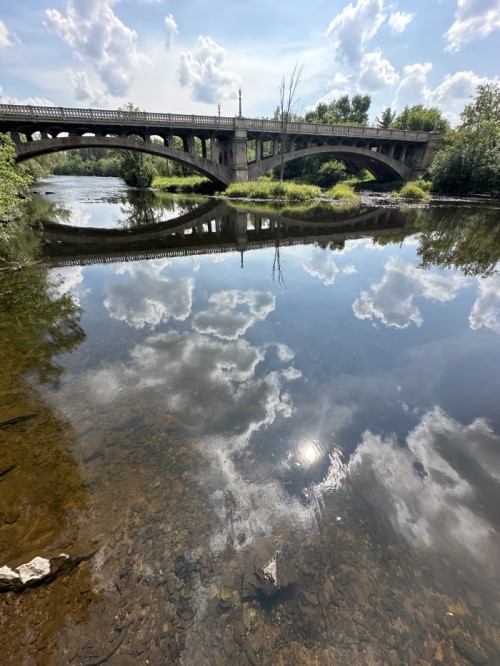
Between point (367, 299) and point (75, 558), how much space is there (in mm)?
8536

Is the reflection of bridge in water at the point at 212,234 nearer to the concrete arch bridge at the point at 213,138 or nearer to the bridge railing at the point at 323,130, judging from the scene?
the concrete arch bridge at the point at 213,138

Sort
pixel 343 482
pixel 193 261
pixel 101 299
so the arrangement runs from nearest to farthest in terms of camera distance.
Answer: pixel 343 482, pixel 101 299, pixel 193 261

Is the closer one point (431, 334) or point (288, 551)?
point (288, 551)

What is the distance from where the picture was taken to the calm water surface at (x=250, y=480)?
7.87 ft

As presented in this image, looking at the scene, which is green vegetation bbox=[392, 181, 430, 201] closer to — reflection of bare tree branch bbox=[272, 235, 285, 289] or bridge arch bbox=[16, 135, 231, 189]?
bridge arch bbox=[16, 135, 231, 189]

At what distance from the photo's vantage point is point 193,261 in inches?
483

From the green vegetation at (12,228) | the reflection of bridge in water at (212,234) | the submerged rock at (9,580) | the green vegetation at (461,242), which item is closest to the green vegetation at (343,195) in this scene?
the reflection of bridge in water at (212,234)

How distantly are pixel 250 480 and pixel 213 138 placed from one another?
46465mm

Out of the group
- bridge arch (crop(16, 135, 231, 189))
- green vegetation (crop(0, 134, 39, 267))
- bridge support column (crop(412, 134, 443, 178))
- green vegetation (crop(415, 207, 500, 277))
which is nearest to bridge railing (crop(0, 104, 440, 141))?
bridge arch (crop(16, 135, 231, 189))

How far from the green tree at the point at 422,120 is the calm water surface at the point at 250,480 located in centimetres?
7738

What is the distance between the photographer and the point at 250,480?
3.61 m

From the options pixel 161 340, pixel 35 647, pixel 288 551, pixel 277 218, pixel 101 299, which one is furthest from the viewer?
pixel 277 218

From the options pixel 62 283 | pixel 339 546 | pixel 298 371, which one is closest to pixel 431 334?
pixel 298 371

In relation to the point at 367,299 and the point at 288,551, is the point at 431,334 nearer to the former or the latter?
the point at 367,299
